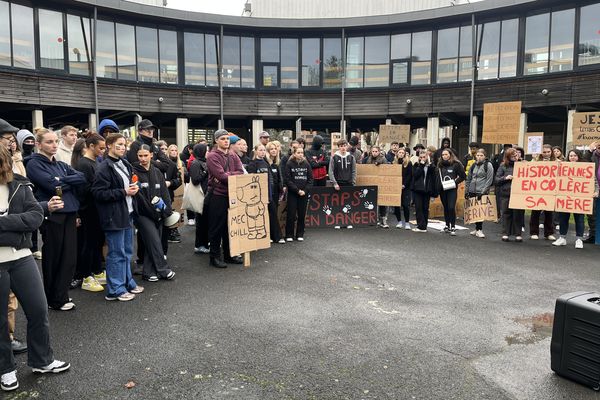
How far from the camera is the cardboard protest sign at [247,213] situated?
7335 mm

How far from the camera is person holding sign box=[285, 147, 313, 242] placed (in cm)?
973

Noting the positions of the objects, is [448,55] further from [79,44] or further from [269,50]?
[79,44]

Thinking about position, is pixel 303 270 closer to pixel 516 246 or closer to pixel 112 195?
pixel 112 195

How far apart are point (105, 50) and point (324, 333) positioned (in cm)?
2169

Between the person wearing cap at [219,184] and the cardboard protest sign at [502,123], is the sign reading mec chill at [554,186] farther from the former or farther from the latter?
the person wearing cap at [219,184]

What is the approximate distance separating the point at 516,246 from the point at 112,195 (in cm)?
769

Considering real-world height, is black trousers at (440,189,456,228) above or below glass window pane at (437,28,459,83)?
below

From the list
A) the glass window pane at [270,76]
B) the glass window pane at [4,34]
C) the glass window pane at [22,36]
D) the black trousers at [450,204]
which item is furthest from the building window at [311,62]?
the black trousers at [450,204]

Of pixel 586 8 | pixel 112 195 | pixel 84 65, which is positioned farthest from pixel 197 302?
pixel 586 8

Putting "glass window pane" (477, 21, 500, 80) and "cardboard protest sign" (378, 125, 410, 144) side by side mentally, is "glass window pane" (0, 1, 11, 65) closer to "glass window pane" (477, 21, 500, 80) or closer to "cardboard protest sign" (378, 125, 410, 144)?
"cardboard protest sign" (378, 125, 410, 144)

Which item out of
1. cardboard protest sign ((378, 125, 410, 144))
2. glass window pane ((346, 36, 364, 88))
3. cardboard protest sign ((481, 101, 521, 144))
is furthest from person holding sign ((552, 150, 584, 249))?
glass window pane ((346, 36, 364, 88))

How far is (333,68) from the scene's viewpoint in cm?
2525

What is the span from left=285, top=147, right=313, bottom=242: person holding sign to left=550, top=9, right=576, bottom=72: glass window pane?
55.5 ft

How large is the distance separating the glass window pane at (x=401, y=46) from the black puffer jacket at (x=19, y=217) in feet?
76.2
